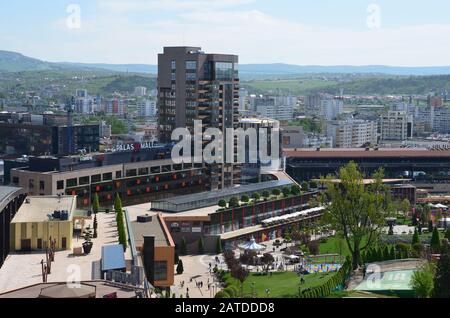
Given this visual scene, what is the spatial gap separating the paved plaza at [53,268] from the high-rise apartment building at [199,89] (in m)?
17.6

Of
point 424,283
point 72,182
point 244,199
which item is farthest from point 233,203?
point 424,283

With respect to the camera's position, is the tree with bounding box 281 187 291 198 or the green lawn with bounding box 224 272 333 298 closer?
the green lawn with bounding box 224 272 333 298

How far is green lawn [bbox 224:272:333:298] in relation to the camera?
18.0 meters

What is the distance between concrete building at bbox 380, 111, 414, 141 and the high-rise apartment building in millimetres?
38633

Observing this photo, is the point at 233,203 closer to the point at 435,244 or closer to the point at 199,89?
the point at 435,244

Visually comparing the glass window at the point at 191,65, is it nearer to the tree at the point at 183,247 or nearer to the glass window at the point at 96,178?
the glass window at the point at 96,178

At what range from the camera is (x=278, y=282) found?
64.0 feet

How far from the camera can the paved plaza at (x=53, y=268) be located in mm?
12406

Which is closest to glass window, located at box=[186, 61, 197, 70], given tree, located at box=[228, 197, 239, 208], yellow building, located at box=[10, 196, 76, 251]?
tree, located at box=[228, 197, 239, 208]

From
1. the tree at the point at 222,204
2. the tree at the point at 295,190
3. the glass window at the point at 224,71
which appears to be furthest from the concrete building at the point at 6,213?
the glass window at the point at 224,71

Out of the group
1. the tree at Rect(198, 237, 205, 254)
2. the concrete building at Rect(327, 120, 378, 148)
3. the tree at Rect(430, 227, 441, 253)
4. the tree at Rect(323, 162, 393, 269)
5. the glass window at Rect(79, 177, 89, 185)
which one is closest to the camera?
the tree at Rect(323, 162, 393, 269)

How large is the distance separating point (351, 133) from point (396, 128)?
21.0ft

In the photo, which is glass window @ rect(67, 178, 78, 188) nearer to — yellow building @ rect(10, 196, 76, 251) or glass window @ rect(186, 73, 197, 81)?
yellow building @ rect(10, 196, 76, 251)
